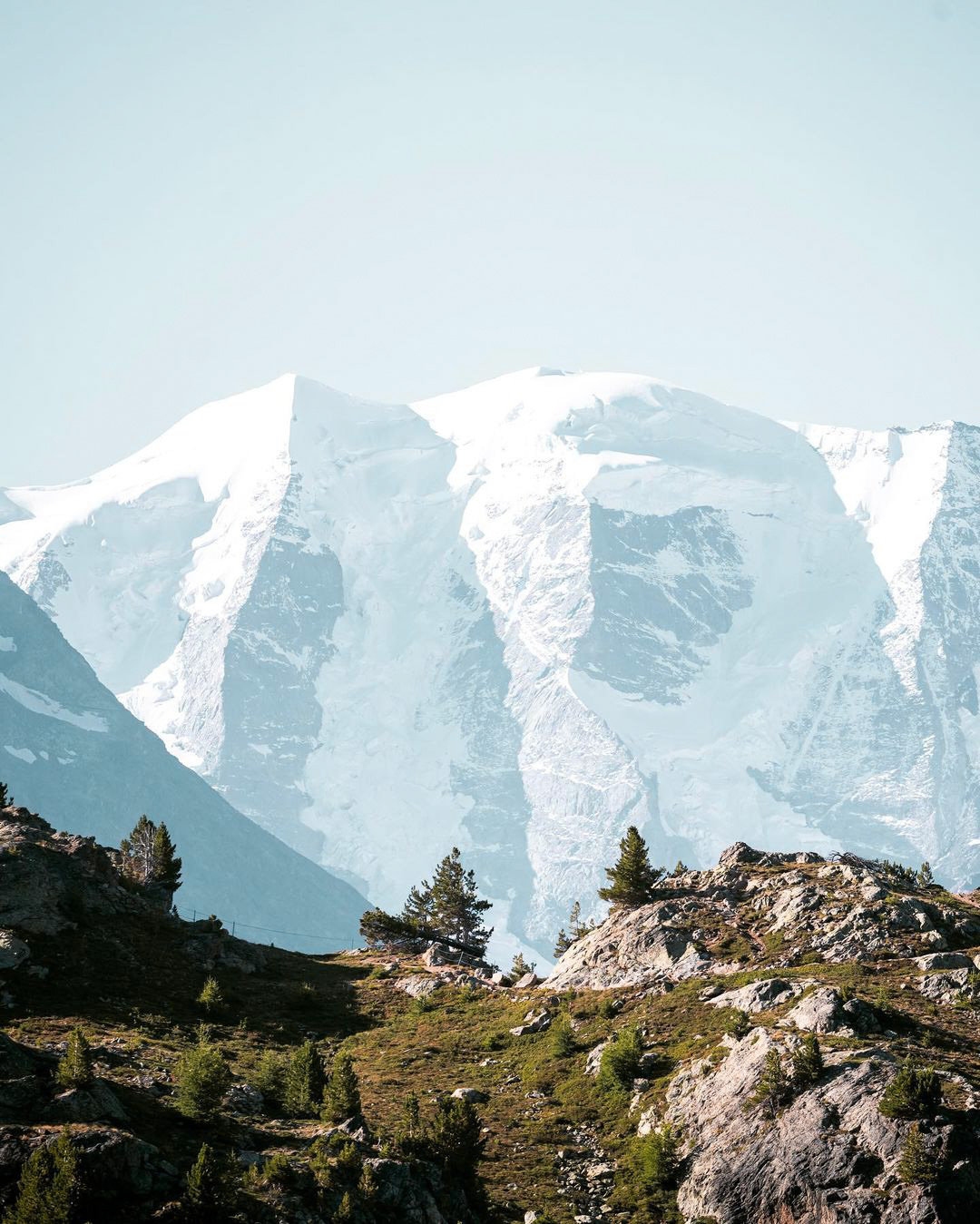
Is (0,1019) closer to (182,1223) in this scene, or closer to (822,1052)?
(182,1223)

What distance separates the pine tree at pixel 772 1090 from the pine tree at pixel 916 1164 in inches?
216

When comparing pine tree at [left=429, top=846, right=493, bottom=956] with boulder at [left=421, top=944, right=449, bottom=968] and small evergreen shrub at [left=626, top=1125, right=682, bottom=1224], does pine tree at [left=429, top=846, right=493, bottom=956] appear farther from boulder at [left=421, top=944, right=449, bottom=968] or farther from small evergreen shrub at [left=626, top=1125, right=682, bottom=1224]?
small evergreen shrub at [left=626, top=1125, right=682, bottom=1224]

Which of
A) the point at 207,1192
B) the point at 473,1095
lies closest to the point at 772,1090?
the point at 473,1095

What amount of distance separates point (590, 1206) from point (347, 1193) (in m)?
11.7

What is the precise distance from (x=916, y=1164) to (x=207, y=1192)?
23264mm

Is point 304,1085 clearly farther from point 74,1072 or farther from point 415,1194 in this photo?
point 74,1072

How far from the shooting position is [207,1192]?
37.9 m

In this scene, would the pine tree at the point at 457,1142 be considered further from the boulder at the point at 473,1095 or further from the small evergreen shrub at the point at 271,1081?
the boulder at the point at 473,1095

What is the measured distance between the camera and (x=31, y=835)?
2997 inches

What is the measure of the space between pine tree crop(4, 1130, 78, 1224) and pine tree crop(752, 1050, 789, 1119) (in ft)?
82.9

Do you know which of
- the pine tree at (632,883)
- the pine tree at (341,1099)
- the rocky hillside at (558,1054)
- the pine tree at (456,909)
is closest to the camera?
the rocky hillside at (558,1054)

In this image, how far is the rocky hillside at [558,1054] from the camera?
4231 centimetres


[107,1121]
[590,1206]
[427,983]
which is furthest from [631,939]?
[107,1121]

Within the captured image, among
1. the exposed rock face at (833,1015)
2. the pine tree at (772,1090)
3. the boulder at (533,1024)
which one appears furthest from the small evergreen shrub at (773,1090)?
the boulder at (533,1024)
